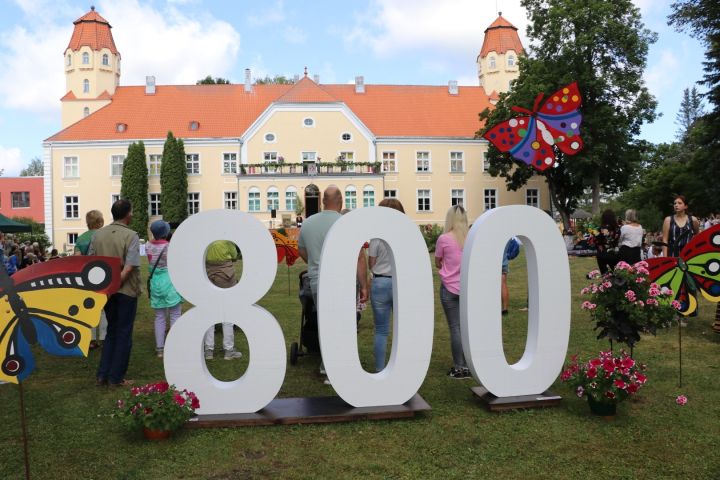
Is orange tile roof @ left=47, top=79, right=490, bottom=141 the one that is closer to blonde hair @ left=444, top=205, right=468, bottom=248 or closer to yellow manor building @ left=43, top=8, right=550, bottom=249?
yellow manor building @ left=43, top=8, right=550, bottom=249

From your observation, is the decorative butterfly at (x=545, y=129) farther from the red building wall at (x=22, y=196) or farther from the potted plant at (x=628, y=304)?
the red building wall at (x=22, y=196)

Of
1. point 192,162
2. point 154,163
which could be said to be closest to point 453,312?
point 192,162

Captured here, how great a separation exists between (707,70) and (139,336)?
26929 mm

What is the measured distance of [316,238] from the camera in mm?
5586

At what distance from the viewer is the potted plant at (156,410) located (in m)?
4.23

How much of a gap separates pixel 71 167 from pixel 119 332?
133 ft

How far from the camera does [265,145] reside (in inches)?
1597

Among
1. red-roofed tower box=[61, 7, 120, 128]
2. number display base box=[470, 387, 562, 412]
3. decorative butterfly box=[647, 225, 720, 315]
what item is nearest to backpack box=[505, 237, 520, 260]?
decorative butterfly box=[647, 225, 720, 315]

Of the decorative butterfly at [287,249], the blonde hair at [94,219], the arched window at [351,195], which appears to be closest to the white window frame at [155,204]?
the arched window at [351,195]

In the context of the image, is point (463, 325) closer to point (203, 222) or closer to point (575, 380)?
point (575, 380)

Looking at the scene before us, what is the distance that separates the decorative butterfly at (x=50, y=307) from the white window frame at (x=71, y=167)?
41.5m

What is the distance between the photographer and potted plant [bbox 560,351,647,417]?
15.0 feet

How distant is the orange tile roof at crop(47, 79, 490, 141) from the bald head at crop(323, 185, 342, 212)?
35950 millimetres

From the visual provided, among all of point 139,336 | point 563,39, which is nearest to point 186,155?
point 563,39
